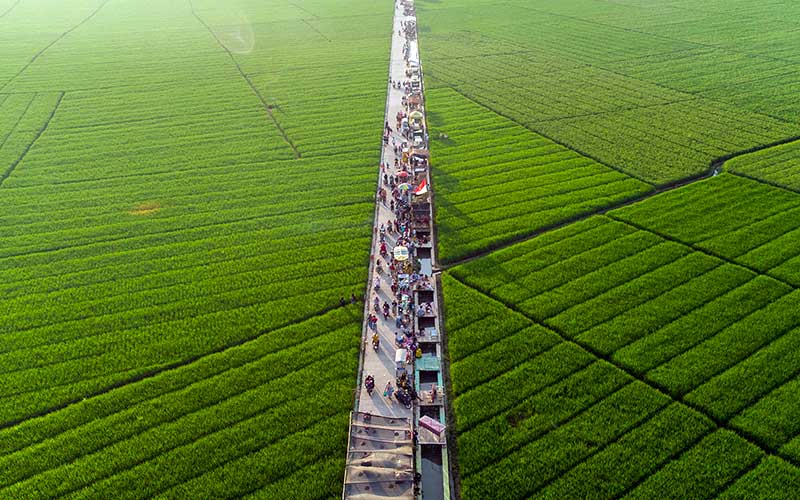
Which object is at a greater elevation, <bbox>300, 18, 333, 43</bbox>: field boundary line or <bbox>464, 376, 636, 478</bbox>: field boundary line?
<bbox>300, 18, 333, 43</bbox>: field boundary line

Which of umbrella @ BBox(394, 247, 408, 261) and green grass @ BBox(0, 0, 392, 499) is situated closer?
green grass @ BBox(0, 0, 392, 499)

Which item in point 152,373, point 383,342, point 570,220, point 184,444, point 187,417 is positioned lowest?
point 184,444

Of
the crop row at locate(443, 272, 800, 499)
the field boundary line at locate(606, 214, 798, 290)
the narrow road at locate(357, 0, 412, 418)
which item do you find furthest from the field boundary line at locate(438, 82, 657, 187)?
the crop row at locate(443, 272, 800, 499)

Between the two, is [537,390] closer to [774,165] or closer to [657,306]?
[657,306]

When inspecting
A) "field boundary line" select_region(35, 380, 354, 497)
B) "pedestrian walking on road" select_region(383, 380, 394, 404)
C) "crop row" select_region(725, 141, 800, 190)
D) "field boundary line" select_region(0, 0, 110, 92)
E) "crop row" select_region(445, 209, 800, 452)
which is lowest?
"field boundary line" select_region(35, 380, 354, 497)

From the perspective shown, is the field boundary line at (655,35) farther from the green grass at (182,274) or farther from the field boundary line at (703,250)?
the field boundary line at (703,250)

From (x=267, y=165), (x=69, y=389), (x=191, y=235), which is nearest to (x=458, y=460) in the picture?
(x=69, y=389)

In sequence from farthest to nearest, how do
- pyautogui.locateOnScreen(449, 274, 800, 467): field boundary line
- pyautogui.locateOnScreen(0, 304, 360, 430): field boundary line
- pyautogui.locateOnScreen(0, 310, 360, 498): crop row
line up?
pyautogui.locateOnScreen(0, 304, 360, 430): field boundary line → pyautogui.locateOnScreen(0, 310, 360, 498): crop row → pyautogui.locateOnScreen(449, 274, 800, 467): field boundary line

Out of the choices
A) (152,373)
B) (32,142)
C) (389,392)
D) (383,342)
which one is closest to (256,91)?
(32,142)

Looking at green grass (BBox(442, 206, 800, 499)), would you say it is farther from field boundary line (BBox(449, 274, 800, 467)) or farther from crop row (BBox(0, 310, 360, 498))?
crop row (BBox(0, 310, 360, 498))
